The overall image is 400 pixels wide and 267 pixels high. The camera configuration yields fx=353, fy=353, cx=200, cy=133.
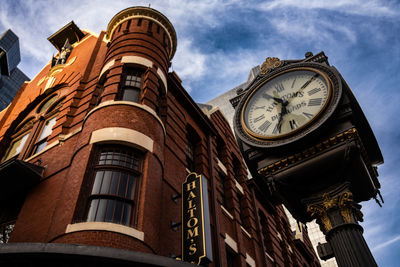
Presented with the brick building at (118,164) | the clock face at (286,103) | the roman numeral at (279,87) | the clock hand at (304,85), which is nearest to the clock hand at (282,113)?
the clock face at (286,103)

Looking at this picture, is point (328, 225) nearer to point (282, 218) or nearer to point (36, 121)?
point (36, 121)

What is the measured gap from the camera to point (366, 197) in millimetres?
6406

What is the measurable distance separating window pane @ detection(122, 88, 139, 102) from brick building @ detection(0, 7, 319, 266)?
6 cm

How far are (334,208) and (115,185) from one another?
6.46 meters

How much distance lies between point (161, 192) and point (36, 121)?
32.0 ft

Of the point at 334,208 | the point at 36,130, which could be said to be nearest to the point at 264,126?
the point at 334,208

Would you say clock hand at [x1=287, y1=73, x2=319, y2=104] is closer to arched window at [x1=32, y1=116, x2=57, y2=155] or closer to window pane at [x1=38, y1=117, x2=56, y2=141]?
arched window at [x1=32, y1=116, x2=57, y2=155]

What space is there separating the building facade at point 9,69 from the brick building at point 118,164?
457 feet

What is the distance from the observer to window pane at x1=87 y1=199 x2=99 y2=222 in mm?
9280

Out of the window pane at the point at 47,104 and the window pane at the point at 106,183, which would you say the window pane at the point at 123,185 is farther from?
the window pane at the point at 47,104

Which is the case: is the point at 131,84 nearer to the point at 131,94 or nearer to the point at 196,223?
the point at 131,94

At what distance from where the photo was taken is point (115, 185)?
10.2 meters

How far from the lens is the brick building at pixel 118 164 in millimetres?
8867

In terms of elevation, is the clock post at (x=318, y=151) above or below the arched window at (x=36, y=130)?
Result: below
